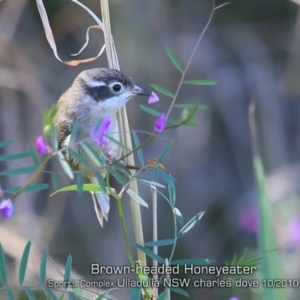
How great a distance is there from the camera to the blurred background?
550 centimetres

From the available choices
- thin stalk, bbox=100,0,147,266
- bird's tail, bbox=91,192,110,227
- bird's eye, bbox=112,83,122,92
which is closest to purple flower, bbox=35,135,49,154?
thin stalk, bbox=100,0,147,266

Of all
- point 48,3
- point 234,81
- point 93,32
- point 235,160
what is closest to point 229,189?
point 235,160

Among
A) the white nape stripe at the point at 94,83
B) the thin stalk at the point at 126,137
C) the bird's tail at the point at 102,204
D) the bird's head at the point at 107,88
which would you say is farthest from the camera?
the bird's tail at the point at 102,204

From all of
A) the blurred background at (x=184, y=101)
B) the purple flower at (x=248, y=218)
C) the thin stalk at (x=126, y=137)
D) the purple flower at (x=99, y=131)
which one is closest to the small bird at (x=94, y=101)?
the thin stalk at (x=126, y=137)

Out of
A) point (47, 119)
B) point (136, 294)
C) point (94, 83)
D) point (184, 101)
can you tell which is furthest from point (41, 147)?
point (184, 101)

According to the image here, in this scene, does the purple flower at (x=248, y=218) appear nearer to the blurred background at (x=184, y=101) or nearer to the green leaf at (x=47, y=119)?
the blurred background at (x=184, y=101)

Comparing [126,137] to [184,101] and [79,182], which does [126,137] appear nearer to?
[79,182]

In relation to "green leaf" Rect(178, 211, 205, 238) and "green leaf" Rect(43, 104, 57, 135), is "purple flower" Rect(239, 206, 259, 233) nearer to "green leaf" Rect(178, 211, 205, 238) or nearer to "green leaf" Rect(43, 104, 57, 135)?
"green leaf" Rect(178, 211, 205, 238)

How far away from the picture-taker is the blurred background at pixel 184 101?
18.1 ft

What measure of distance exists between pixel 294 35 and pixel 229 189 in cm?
158

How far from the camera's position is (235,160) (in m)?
6.36

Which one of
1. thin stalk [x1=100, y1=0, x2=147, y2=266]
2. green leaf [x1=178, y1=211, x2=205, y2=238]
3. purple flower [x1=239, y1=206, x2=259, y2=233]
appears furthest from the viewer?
purple flower [x1=239, y1=206, x2=259, y2=233]

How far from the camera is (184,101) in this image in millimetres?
5934

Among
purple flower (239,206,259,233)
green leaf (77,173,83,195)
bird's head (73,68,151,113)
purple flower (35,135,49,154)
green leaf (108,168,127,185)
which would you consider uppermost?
purple flower (35,135,49,154)
